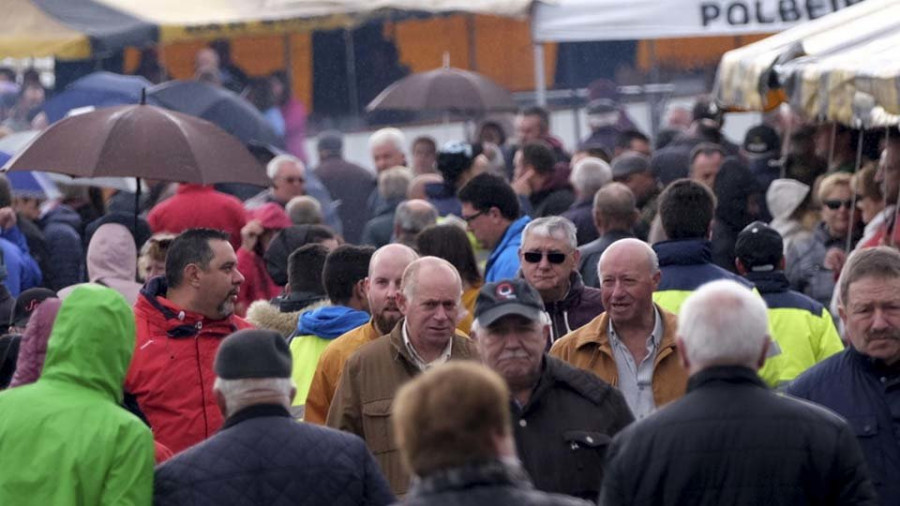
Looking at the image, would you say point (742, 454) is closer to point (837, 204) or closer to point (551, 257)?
point (551, 257)

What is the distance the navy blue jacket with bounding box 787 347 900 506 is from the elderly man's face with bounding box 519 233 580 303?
1793 millimetres

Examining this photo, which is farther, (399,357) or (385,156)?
(385,156)

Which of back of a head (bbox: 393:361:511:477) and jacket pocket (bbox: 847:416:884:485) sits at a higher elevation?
back of a head (bbox: 393:361:511:477)

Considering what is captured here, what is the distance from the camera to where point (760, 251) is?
880 cm

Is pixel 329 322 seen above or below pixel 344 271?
below

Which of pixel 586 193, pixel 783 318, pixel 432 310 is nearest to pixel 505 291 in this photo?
pixel 432 310

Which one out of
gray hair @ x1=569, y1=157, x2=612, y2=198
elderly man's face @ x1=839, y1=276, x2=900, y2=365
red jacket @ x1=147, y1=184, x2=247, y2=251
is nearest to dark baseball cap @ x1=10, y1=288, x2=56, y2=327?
elderly man's face @ x1=839, y1=276, x2=900, y2=365

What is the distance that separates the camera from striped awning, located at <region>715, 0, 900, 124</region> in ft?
31.1

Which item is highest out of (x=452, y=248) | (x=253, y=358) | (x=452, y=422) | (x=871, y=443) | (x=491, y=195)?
(x=452, y=422)

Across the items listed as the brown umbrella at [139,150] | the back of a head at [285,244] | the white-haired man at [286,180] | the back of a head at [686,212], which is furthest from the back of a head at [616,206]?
the white-haired man at [286,180]

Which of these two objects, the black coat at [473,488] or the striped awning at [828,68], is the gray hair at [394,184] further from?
the black coat at [473,488]

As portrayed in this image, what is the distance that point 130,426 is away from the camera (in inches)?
220

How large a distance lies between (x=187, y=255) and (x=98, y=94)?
894 cm

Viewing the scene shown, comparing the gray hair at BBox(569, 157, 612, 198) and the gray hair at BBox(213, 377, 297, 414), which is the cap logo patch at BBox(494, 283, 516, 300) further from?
the gray hair at BBox(569, 157, 612, 198)
